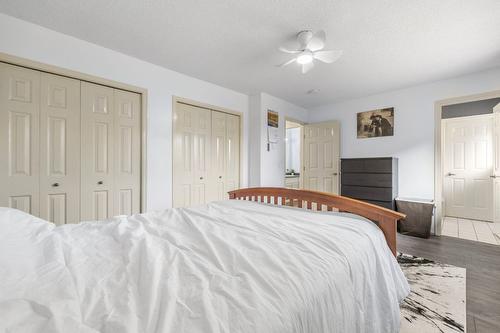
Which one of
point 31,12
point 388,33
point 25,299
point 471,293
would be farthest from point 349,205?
point 31,12

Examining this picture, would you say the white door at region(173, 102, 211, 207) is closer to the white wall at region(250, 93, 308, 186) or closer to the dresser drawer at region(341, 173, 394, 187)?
the white wall at region(250, 93, 308, 186)

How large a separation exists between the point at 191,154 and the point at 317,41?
230 centimetres

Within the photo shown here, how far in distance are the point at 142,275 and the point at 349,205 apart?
1.43 metres

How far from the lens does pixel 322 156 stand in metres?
4.89

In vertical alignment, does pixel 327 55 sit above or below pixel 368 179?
above

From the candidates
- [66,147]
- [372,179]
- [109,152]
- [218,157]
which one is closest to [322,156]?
[372,179]

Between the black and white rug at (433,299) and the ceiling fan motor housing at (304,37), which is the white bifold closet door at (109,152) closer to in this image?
the ceiling fan motor housing at (304,37)

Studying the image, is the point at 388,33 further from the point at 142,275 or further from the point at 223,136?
the point at 142,275

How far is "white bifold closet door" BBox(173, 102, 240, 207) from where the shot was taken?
3.38m

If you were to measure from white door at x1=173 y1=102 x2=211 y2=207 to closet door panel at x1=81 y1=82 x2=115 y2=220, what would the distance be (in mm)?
832

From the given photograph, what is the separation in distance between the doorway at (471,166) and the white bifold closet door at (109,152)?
4948 millimetres

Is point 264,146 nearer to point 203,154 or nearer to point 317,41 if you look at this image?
point 203,154

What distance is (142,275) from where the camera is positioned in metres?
0.79

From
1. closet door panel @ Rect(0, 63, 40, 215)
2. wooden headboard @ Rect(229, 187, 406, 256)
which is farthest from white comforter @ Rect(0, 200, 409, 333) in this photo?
closet door panel @ Rect(0, 63, 40, 215)
